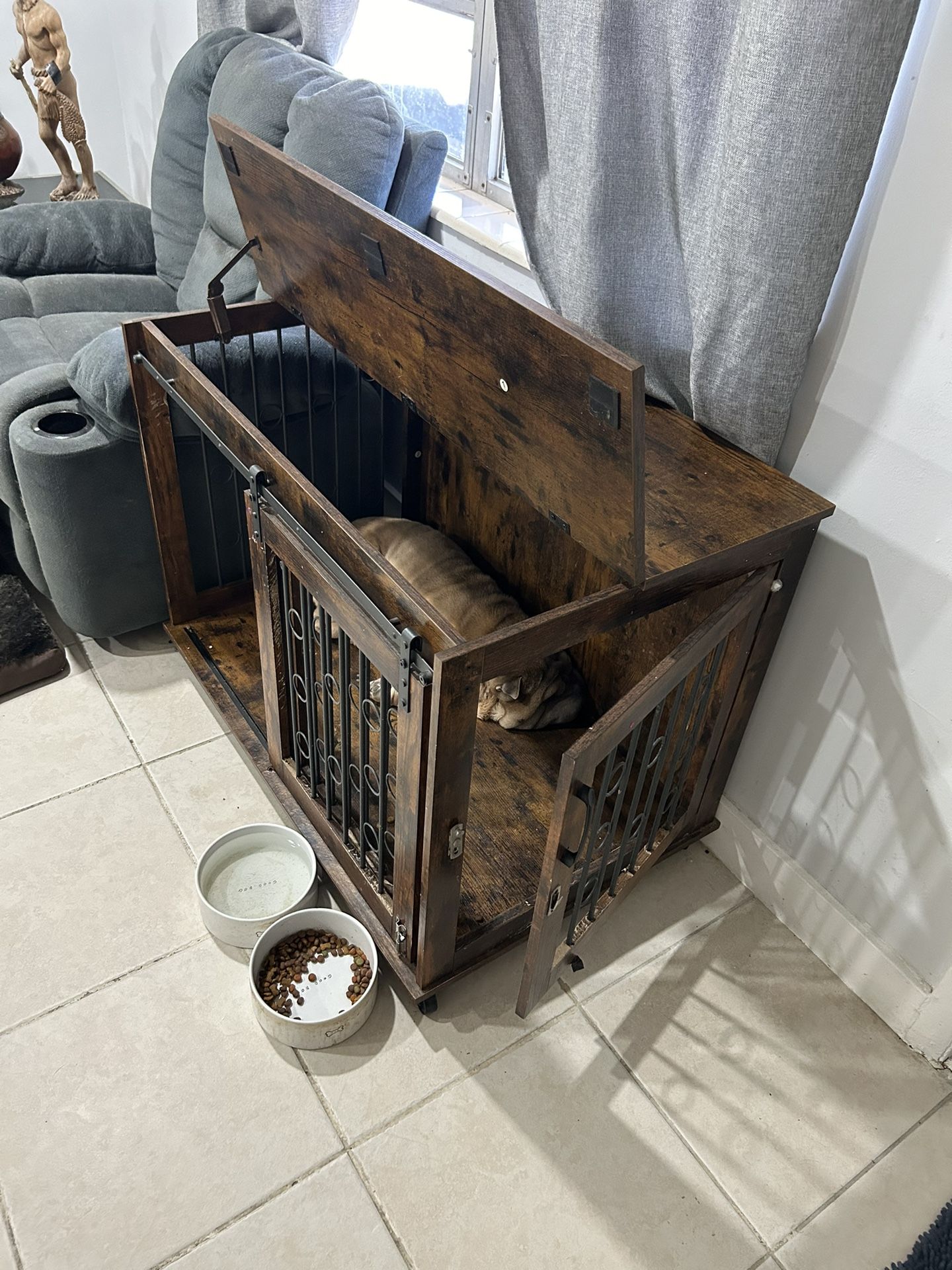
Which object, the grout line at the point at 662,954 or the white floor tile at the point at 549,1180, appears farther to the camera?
the grout line at the point at 662,954

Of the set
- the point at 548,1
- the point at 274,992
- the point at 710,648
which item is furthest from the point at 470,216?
the point at 274,992

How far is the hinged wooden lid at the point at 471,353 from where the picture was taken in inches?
35.3

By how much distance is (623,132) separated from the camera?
1.20 m

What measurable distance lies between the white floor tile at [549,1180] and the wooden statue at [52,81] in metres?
2.88

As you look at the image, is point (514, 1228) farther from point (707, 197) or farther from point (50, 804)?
point (707, 197)

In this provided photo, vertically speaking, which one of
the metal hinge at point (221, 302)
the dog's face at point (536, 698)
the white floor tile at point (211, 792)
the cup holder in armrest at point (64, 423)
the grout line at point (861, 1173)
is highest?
the metal hinge at point (221, 302)

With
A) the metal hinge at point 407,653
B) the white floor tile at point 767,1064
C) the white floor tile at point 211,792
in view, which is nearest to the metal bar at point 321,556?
the metal hinge at point 407,653

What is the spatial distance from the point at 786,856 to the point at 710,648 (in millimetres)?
535

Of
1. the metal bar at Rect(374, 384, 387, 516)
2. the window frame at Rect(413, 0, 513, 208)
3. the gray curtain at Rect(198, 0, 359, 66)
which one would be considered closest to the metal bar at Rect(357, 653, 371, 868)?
the metal bar at Rect(374, 384, 387, 516)

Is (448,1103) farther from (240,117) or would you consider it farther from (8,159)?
(8,159)

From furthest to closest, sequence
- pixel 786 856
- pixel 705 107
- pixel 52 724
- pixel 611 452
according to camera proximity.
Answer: pixel 52 724 → pixel 786 856 → pixel 705 107 → pixel 611 452

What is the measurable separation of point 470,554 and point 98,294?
1251 millimetres

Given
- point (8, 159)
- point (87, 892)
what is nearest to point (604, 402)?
point (87, 892)

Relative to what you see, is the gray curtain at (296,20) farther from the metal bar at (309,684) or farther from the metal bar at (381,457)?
the metal bar at (309,684)
